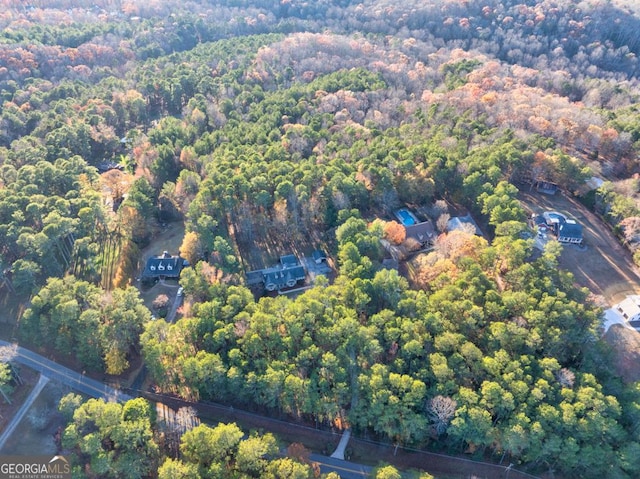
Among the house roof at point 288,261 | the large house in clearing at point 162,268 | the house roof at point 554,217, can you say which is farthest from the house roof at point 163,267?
the house roof at point 554,217

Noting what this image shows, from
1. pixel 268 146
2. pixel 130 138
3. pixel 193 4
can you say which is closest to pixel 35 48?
pixel 130 138

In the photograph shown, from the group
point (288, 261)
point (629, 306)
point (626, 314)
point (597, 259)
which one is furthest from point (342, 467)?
point (597, 259)

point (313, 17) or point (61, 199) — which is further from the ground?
point (313, 17)

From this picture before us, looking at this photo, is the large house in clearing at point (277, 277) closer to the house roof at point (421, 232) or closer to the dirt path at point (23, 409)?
the house roof at point (421, 232)

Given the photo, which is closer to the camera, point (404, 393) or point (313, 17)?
point (404, 393)

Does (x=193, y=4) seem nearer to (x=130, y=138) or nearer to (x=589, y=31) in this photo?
(x=130, y=138)

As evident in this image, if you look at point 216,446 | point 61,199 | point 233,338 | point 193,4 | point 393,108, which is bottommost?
point 216,446
